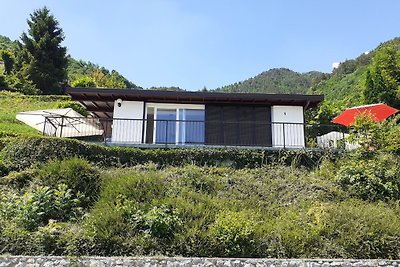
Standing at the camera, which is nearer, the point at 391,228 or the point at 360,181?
the point at 391,228

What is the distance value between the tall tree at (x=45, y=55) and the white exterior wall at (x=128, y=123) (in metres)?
23.4

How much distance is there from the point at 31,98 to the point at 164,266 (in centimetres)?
2673

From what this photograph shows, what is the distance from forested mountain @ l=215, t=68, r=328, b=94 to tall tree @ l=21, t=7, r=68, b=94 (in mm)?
21652

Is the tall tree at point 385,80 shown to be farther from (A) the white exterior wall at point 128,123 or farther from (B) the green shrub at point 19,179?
(B) the green shrub at point 19,179

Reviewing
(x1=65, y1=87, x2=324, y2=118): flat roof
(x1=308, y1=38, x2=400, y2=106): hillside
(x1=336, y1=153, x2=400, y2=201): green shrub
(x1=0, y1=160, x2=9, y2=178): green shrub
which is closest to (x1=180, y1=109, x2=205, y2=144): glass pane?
(x1=65, y1=87, x2=324, y2=118): flat roof

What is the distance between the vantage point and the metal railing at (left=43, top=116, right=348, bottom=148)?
59.2 ft

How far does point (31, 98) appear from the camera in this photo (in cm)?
3281

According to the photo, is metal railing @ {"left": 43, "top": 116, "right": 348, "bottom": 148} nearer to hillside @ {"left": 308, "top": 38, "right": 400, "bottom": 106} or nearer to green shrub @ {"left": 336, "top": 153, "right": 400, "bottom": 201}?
green shrub @ {"left": 336, "top": 153, "right": 400, "bottom": 201}

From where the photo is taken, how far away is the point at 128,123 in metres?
18.2

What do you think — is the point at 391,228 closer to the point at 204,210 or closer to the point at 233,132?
the point at 204,210

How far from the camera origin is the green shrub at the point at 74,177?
1275 cm

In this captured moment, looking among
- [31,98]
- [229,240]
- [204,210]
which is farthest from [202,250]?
[31,98]

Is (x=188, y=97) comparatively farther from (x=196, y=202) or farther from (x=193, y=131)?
(x=196, y=202)

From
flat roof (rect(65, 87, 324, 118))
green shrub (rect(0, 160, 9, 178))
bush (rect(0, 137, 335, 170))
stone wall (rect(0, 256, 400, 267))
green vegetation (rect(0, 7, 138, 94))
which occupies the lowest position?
stone wall (rect(0, 256, 400, 267))
